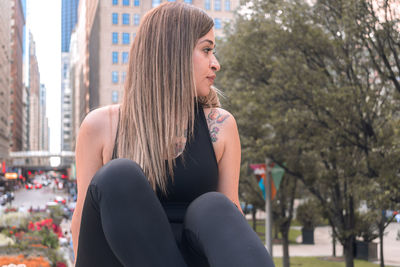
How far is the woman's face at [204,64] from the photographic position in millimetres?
2477

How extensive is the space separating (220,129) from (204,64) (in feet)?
1.08

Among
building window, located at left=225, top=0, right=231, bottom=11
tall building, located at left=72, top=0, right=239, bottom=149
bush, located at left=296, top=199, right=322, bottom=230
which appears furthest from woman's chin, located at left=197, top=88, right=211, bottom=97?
building window, located at left=225, top=0, right=231, bottom=11

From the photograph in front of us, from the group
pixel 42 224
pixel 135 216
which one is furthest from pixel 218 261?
pixel 42 224

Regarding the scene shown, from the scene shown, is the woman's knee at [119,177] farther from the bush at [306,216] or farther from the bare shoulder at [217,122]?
the bush at [306,216]

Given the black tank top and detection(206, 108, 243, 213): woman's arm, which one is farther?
detection(206, 108, 243, 213): woman's arm

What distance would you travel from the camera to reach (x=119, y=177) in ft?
6.18

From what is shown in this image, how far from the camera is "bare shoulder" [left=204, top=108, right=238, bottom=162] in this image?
2.40m

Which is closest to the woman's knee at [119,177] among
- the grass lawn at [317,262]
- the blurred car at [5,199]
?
the grass lawn at [317,262]

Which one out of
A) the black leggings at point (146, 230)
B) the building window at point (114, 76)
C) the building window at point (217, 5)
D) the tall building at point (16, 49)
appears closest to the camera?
the black leggings at point (146, 230)

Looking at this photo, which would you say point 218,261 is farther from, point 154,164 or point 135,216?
point 154,164

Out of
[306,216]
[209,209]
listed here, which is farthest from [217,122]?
[306,216]

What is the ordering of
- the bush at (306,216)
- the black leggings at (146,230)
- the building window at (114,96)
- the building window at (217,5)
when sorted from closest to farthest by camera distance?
the black leggings at (146,230), the bush at (306,216), the building window at (114,96), the building window at (217,5)

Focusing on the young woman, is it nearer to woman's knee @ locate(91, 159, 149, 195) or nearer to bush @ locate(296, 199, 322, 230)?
woman's knee @ locate(91, 159, 149, 195)

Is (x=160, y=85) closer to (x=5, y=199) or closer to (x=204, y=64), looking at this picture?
(x=204, y=64)
